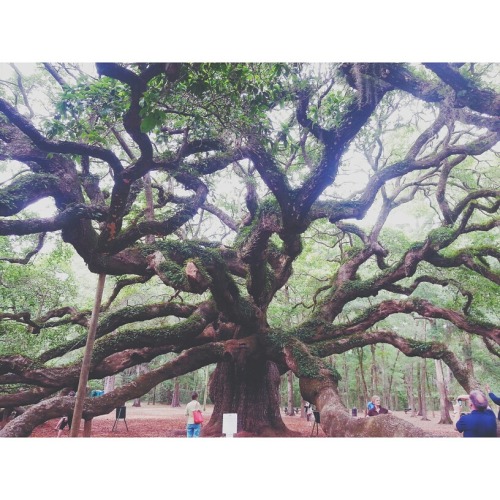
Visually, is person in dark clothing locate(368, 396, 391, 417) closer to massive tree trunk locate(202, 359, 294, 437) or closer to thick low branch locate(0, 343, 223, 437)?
massive tree trunk locate(202, 359, 294, 437)

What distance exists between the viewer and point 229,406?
7566 mm

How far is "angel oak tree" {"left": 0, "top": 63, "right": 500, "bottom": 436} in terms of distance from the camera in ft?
13.9

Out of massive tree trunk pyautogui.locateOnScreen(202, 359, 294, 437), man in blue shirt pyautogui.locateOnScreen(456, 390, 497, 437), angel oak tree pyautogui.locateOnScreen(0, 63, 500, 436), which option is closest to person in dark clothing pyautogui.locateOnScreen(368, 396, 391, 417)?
angel oak tree pyautogui.locateOnScreen(0, 63, 500, 436)

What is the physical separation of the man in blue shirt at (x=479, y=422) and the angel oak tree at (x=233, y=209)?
0.90 meters

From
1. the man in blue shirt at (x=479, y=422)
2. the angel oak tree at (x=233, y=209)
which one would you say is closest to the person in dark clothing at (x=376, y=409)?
the angel oak tree at (x=233, y=209)

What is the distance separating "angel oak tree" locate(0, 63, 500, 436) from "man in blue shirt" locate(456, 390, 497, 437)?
35.6 inches

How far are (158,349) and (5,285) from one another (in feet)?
10.7

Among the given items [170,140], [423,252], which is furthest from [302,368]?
[170,140]

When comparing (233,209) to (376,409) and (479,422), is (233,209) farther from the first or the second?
(479,422)

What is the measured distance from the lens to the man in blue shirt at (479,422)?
296 centimetres

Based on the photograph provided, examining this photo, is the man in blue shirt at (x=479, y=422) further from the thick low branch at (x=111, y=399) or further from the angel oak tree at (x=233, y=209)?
the thick low branch at (x=111, y=399)

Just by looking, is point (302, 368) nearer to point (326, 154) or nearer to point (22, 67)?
point (326, 154)

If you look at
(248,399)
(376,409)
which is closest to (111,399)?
(248,399)

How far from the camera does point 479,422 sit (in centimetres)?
297
